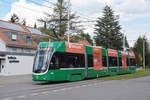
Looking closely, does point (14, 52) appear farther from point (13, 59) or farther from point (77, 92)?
point (77, 92)

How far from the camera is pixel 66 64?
Answer: 1775cm

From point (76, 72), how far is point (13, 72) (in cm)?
1400

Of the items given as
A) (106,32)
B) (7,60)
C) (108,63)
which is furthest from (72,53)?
(106,32)

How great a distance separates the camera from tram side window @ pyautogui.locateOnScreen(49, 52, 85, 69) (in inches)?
656

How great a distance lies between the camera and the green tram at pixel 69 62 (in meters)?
16.3

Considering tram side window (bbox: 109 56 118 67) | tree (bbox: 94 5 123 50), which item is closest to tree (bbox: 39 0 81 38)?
tram side window (bbox: 109 56 118 67)

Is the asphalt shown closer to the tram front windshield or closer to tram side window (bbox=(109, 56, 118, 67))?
the tram front windshield

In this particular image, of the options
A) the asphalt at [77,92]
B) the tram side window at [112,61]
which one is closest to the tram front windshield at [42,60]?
the asphalt at [77,92]

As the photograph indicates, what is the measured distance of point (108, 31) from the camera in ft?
160

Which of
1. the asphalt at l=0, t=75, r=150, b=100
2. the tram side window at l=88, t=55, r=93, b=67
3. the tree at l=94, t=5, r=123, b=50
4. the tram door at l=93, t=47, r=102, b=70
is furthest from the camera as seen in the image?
the tree at l=94, t=5, r=123, b=50

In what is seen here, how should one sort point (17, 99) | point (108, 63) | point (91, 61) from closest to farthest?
point (17, 99)
point (91, 61)
point (108, 63)

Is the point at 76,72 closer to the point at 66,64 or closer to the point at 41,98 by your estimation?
the point at 66,64

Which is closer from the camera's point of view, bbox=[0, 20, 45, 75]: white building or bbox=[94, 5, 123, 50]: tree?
bbox=[0, 20, 45, 75]: white building

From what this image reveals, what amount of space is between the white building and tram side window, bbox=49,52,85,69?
12.5 m
